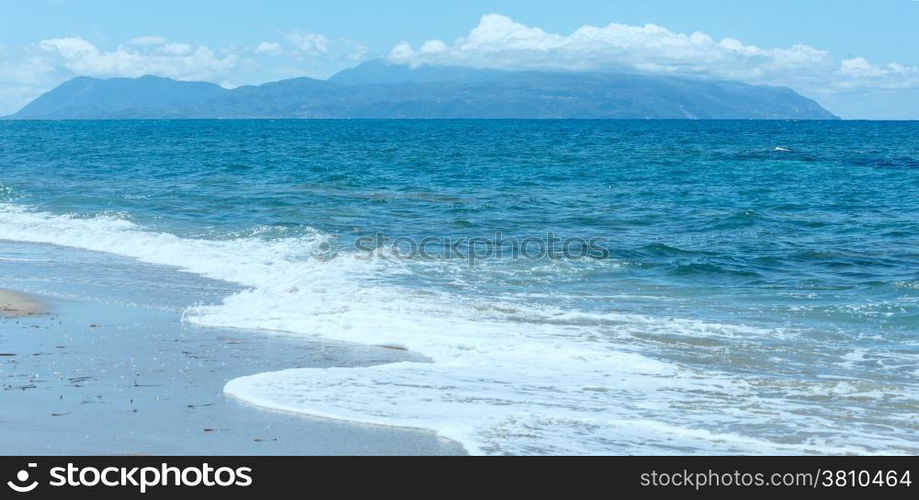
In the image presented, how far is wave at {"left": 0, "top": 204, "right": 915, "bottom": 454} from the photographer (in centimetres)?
767

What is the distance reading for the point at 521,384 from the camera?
30.8 feet

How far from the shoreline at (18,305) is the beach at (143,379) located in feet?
0.08

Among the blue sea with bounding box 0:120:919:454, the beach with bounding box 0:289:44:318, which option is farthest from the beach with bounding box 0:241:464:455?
the blue sea with bounding box 0:120:919:454

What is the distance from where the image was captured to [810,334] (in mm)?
11984

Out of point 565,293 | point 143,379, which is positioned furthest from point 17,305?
point 565,293

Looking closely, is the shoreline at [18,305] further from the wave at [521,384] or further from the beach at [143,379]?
the wave at [521,384]

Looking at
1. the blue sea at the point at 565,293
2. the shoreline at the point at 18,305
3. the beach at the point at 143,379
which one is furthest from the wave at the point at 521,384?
the shoreline at the point at 18,305

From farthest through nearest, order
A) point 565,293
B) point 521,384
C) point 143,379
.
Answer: point 565,293, point 521,384, point 143,379

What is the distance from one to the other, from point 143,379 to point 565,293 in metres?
7.33

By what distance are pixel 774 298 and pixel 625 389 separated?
6190mm

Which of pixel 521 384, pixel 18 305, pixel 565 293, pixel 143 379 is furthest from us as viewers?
pixel 565 293

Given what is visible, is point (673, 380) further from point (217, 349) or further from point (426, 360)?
point (217, 349)

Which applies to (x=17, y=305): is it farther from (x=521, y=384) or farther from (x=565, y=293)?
(x=565, y=293)

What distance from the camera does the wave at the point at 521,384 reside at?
7.67m
